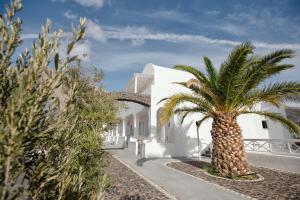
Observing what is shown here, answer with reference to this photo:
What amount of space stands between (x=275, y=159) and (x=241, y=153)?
355cm

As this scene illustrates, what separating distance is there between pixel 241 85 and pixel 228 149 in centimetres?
324

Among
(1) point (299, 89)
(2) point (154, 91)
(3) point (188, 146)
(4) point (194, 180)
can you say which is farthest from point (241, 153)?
(2) point (154, 91)

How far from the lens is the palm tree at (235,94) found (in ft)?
28.8

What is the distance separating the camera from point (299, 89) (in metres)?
8.38

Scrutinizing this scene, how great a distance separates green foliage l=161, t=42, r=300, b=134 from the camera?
8695mm

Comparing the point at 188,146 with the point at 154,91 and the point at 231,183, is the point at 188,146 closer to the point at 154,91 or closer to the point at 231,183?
the point at 154,91

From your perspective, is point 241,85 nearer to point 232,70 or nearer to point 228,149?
point 232,70

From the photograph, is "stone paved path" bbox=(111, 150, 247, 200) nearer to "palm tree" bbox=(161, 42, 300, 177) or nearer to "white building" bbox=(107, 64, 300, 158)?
"palm tree" bbox=(161, 42, 300, 177)

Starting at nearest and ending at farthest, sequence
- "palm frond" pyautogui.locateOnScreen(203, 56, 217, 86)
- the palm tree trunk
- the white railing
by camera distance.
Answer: the palm tree trunk → "palm frond" pyautogui.locateOnScreen(203, 56, 217, 86) → the white railing

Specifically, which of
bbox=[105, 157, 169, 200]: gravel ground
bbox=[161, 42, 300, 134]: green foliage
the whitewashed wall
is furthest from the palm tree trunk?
the whitewashed wall

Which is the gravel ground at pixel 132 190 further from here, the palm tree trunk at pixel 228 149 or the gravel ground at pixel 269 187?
the palm tree trunk at pixel 228 149

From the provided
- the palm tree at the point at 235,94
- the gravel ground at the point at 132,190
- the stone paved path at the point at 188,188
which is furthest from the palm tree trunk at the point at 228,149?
the gravel ground at the point at 132,190

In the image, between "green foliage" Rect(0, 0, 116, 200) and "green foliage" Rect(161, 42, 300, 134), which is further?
"green foliage" Rect(161, 42, 300, 134)

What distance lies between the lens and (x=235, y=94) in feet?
30.9
